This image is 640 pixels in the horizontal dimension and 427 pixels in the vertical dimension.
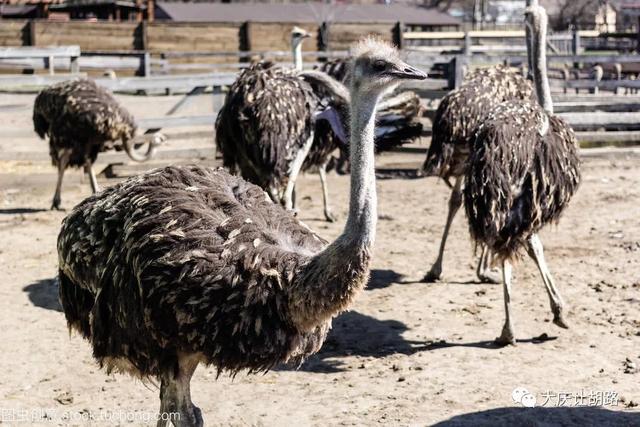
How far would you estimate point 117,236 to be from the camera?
3750mm

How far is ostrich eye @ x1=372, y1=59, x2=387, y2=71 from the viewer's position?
3.33 metres

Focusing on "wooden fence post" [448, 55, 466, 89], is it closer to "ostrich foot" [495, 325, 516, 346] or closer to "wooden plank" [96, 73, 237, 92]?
"wooden plank" [96, 73, 237, 92]

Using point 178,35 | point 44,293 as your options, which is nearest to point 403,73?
point 44,293

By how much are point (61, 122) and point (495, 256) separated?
5.27 m

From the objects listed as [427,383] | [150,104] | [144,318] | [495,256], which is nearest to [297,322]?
[144,318]

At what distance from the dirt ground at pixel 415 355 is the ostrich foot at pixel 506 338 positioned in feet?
0.28

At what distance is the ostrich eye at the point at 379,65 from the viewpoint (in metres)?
3.33

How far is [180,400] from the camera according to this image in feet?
11.9

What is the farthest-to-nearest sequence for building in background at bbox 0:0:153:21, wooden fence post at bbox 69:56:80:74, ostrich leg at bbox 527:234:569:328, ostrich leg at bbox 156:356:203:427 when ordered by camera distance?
building in background at bbox 0:0:153:21 → wooden fence post at bbox 69:56:80:74 → ostrich leg at bbox 527:234:569:328 → ostrich leg at bbox 156:356:203:427

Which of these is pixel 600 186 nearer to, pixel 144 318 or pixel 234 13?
pixel 144 318

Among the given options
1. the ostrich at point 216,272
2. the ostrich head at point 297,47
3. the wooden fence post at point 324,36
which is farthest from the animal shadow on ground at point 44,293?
the wooden fence post at point 324,36

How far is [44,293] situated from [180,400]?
3154mm

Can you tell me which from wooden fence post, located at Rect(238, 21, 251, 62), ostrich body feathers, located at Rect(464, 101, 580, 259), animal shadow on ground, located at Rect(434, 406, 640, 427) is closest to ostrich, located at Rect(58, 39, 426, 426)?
animal shadow on ground, located at Rect(434, 406, 640, 427)

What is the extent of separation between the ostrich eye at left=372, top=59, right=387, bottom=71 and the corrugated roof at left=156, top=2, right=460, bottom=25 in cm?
3589
